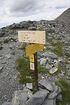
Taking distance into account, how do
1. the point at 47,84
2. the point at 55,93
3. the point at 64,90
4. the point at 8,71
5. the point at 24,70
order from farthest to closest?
the point at 8,71, the point at 24,70, the point at 64,90, the point at 47,84, the point at 55,93

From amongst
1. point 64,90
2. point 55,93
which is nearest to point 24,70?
point 64,90

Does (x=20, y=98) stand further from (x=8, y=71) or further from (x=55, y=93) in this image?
(x=8, y=71)

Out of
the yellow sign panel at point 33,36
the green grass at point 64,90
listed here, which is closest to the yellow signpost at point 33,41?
the yellow sign panel at point 33,36

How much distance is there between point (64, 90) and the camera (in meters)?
14.3

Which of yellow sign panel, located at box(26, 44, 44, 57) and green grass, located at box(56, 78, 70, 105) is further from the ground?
yellow sign panel, located at box(26, 44, 44, 57)

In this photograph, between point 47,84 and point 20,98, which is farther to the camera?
point 47,84

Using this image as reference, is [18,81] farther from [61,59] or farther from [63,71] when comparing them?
[61,59]

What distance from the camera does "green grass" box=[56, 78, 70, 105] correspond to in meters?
13.6

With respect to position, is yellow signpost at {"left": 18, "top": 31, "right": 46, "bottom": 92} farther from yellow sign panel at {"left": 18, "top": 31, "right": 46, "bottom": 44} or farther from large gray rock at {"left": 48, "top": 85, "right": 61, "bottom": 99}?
large gray rock at {"left": 48, "top": 85, "right": 61, "bottom": 99}

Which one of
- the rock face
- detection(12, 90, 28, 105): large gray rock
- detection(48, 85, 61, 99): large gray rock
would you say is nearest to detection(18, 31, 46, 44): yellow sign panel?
detection(12, 90, 28, 105): large gray rock

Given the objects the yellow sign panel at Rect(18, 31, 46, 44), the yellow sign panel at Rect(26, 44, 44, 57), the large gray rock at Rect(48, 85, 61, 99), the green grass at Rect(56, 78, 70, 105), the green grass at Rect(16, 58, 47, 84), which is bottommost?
the green grass at Rect(56, 78, 70, 105)

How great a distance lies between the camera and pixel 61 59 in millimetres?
18578

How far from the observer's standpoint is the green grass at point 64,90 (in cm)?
1361

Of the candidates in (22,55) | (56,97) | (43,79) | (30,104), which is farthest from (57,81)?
(22,55)
